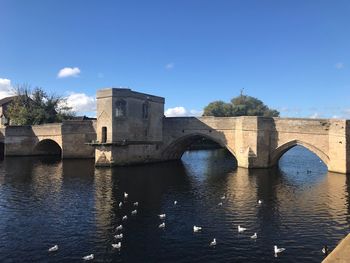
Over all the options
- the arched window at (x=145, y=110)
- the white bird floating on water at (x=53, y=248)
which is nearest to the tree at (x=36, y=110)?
the arched window at (x=145, y=110)

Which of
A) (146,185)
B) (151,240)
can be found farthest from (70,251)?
(146,185)

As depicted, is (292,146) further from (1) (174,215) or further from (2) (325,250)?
(2) (325,250)

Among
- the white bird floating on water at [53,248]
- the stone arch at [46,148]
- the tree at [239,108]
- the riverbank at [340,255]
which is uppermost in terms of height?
the tree at [239,108]

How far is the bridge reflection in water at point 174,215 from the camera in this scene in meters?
17.8

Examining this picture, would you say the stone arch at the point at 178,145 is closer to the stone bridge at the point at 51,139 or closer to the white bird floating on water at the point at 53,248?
the stone bridge at the point at 51,139

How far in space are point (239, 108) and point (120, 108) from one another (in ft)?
186

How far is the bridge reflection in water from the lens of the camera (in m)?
17.8

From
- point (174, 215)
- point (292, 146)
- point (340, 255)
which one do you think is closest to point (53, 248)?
point (174, 215)

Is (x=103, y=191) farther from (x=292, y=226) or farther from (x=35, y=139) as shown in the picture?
(x=35, y=139)

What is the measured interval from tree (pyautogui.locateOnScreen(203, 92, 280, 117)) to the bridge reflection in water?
53.9 meters

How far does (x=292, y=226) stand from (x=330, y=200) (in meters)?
8.30

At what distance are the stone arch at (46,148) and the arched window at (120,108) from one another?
75.6ft

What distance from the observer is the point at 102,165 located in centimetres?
4738

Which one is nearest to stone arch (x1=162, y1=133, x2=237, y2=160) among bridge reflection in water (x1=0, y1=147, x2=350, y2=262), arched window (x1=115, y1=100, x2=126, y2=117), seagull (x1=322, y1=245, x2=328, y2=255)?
arched window (x1=115, y1=100, x2=126, y2=117)
